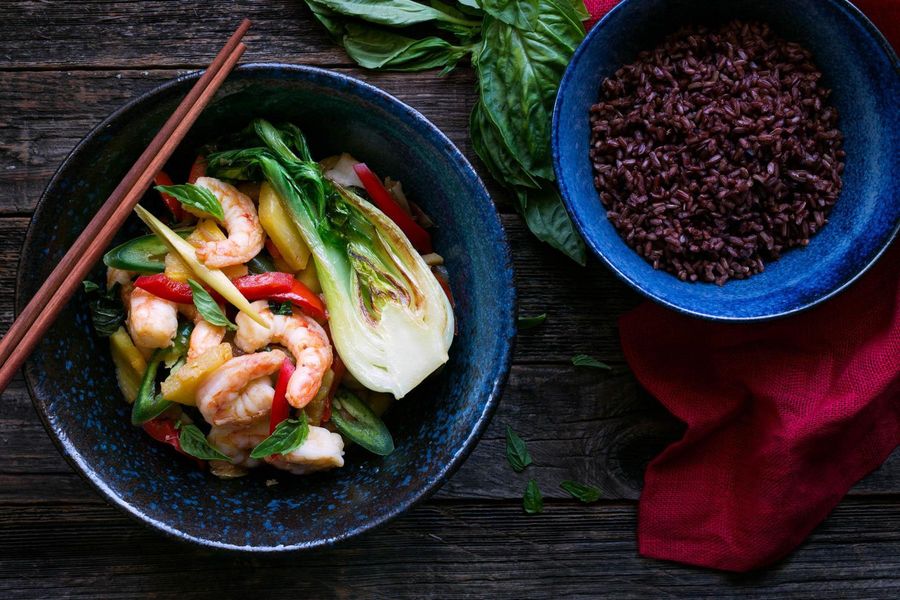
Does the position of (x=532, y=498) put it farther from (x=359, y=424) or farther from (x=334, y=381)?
(x=334, y=381)

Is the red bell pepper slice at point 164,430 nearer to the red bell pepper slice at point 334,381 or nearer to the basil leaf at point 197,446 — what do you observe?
the basil leaf at point 197,446

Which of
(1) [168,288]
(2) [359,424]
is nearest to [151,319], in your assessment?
(1) [168,288]

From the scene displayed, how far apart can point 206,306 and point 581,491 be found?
1184 mm

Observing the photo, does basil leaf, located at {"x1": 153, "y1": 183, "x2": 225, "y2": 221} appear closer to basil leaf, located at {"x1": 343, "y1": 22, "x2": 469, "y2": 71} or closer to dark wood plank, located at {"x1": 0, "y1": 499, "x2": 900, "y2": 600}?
basil leaf, located at {"x1": 343, "y1": 22, "x2": 469, "y2": 71}

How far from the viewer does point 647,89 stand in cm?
208

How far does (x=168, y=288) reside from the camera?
1768 millimetres

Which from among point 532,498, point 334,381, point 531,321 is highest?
point 334,381

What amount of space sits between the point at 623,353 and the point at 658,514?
1.55ft

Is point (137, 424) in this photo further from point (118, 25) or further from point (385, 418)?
point (118, 25)

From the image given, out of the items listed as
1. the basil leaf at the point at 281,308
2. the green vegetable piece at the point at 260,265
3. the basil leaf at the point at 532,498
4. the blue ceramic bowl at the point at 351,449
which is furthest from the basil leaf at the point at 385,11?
the basil leaf at the point at 532,498

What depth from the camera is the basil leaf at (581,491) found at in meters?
2.28

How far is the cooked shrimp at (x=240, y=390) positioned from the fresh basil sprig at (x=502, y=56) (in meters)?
0.82

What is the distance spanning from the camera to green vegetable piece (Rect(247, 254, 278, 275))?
1854 mm

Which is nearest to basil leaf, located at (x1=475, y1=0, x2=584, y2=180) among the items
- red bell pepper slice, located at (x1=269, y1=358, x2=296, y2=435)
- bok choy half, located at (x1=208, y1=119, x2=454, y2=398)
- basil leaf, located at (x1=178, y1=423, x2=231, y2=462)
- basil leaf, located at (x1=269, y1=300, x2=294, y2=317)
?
bok choy half, located at (x1=208, y1=119, x2=454, y2=398)
